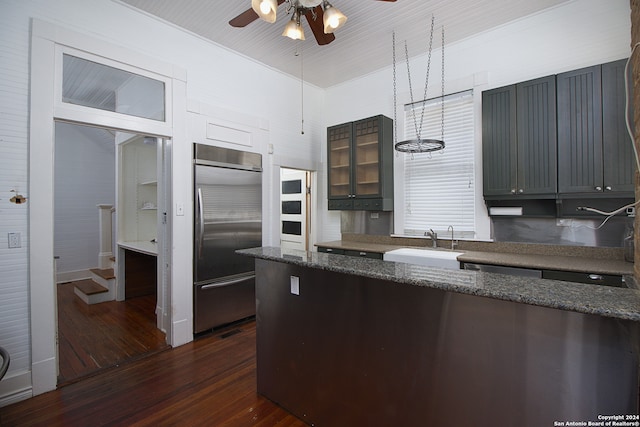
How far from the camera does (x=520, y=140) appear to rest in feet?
9.27

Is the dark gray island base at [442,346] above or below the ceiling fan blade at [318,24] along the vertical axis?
below

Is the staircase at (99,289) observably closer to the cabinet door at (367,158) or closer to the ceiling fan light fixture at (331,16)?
the cabinet door at (367,158)

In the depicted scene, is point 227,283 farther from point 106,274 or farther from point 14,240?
point 106,274

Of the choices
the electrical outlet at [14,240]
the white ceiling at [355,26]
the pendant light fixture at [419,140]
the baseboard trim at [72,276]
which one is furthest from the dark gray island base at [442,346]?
the baseboard trim at [72,276]

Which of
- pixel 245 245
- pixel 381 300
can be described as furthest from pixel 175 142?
pixel 381 300

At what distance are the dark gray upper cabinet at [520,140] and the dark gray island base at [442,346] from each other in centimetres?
191

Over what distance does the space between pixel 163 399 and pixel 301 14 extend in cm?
299

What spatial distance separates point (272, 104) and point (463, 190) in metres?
2.67

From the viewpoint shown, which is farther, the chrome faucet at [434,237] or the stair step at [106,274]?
the stair step at [106,274]

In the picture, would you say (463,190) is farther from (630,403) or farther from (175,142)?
(175,142)

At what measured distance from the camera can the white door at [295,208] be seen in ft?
16.5

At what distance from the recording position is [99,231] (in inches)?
227

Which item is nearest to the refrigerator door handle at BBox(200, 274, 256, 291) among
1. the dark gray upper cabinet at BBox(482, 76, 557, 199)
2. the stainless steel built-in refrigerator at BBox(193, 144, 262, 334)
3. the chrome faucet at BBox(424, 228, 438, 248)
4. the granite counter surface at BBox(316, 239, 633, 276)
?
the stainless steel built-in refrigerator at BBox(193, 144, 262, 334)

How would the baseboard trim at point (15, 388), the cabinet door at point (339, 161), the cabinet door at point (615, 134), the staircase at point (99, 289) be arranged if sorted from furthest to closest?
the staircase at point (99, 289), the cabinet door at point (339, 161), the cabinet door at point (615, 134), the baseboard trim at point (15, 388)
